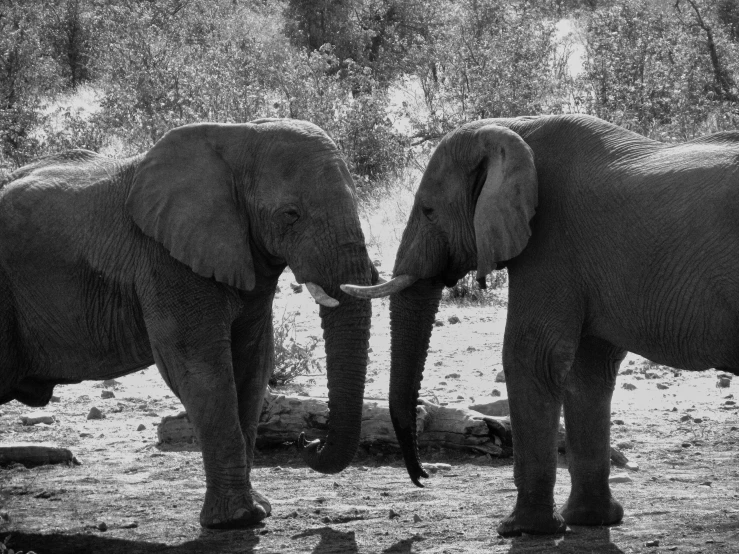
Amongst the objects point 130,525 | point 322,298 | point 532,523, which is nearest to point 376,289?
point 322,298

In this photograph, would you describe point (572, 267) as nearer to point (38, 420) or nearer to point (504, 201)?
point (504, 201)

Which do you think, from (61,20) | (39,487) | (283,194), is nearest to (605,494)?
(283,194)

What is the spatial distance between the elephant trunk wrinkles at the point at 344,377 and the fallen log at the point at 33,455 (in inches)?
86.8

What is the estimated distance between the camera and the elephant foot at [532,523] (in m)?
5.61

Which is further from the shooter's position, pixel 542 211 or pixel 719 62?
pixel 719 62

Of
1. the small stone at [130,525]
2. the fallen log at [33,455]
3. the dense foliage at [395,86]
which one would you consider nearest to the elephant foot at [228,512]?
the small stone at [130,525]

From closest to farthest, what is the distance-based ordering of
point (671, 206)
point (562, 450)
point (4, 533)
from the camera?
point (671, 206) → point (4, 533) → point (562, 450)

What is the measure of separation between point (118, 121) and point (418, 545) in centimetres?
1282

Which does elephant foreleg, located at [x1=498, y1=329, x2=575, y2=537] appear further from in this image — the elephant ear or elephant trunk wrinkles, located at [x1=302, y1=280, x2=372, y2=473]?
elephant trunk wrinkles, located at [x1=302, y1=280, x2=372, y2=473]

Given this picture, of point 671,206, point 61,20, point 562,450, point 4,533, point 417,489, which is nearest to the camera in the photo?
point 671,206

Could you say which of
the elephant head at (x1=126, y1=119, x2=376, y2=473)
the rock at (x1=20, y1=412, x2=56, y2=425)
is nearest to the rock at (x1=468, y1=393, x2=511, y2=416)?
the elephant head at (x1=126, y1=119, x2=376, y2=473)

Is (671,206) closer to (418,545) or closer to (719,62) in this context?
(418,545)

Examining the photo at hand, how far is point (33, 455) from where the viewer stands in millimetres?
7359

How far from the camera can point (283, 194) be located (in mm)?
5906
